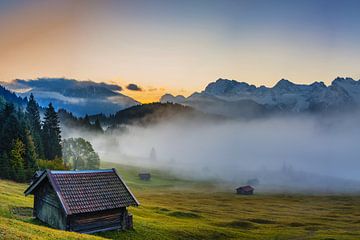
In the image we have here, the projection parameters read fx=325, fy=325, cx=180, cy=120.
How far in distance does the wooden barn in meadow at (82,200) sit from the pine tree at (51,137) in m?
93.8

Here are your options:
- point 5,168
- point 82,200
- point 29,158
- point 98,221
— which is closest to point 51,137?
point 29,158

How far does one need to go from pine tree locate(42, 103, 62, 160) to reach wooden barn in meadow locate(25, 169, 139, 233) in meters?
93.8

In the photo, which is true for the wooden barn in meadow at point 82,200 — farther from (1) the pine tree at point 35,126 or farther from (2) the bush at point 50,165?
(1) the pine tree at point 35,126

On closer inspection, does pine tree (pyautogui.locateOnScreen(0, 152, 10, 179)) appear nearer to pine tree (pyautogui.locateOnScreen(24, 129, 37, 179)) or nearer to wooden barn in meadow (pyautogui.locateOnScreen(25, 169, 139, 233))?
pine tree (pyautogui.locateOnScreen(24, 129, 37, 179))

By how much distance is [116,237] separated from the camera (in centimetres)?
3875

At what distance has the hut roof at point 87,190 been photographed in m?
36.3

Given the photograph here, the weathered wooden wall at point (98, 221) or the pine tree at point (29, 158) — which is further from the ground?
the pine tree at point (29, 158)

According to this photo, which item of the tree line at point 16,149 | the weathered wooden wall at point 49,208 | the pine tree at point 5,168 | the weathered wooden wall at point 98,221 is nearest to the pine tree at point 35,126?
the tree line at point 16,149

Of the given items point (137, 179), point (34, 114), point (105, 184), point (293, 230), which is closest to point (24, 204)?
point (105, 184)

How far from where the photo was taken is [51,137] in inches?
5217

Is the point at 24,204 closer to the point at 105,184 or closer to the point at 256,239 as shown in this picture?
the point at 105,184

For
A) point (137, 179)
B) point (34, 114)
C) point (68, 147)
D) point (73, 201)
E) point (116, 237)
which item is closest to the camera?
point (73, 201)

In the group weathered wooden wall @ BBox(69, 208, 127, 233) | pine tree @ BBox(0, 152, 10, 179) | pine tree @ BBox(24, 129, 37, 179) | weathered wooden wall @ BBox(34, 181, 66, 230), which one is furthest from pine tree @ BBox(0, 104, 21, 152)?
weathered wooden wall @ BBox(69, 208, 127, 233)

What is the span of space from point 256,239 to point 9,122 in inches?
3258
